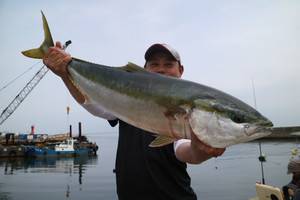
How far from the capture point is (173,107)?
313 cm

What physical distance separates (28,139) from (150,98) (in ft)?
272

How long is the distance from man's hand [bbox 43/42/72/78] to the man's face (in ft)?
4.22

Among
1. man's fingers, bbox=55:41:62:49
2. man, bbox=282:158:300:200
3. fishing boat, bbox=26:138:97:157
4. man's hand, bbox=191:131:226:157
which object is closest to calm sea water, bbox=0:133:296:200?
fishing boat, bbox=26:138:97:157

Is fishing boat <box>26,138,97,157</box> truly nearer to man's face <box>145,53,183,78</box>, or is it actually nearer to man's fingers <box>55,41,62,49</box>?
man's fingers <box>55,41,62,49</box>

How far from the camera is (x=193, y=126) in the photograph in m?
2.92

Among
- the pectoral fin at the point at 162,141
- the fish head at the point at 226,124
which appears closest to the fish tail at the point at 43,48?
the pectoral fin at the point at 162,141

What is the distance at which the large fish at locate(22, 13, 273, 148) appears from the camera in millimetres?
2816

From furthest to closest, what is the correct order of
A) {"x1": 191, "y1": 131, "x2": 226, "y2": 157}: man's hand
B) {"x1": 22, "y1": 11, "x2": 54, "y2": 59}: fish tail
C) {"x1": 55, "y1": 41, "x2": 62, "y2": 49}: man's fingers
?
{"x1": 55, "y1": 41, "x2": 62, "y2": 49}: man's fingers
{"x1": 22, "y1": 11, "x2": 54, "y2": 59}: fish tail
{"x1": 191, "y1": 131, "x2": 226, "y2": 157}: man's hand

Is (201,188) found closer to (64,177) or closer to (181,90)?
(64,177)

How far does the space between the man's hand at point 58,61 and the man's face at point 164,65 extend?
4.22 ft

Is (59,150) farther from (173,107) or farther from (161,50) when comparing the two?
(173,107)

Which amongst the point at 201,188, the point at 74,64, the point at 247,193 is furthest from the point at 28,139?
the point at 74,64

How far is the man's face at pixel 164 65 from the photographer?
4.30 meters

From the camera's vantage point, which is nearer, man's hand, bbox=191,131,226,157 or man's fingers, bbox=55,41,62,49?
man's hand, bbox=191,131,226,157
